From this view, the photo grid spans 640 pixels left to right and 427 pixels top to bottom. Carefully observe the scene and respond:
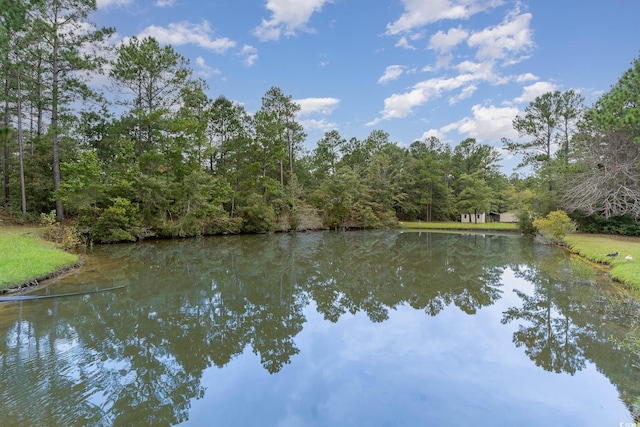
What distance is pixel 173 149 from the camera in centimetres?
1866

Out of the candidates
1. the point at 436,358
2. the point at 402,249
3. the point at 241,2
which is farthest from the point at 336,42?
the point at 436,358

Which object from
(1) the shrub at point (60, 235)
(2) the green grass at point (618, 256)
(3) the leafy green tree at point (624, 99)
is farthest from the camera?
(1) the shrub at point (60, 235)

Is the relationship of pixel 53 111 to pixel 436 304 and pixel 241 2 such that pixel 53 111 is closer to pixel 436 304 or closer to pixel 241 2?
pixel 241 2

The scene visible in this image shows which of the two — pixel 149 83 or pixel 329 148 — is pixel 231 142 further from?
pixel 329 148

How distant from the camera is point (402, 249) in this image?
15562 millimetres

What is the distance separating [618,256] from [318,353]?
35.4 ft

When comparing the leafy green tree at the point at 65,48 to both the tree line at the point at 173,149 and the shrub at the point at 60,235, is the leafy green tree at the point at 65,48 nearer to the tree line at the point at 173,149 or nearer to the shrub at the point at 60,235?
the tree line at the point at 173,149

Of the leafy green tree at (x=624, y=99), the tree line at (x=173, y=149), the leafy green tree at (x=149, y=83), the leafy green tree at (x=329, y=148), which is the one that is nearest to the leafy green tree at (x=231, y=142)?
the tree line at (x=173, y=149)

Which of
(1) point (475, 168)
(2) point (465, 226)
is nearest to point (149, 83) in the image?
(2) point (465, 226)

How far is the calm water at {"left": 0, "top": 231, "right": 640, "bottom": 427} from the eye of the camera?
10.6ft

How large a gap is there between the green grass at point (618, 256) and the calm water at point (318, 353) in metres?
0.44

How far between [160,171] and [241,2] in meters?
9.66

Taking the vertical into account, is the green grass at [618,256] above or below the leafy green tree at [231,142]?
below

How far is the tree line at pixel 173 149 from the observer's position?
13977mm
